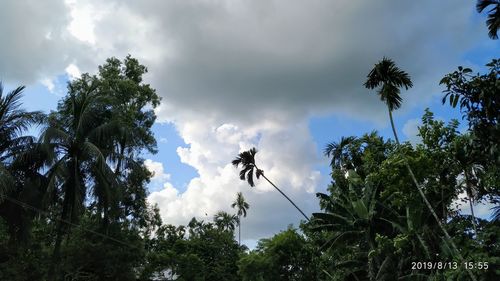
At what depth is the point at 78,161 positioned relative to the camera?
2012 cm

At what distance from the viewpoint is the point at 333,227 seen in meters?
25.2

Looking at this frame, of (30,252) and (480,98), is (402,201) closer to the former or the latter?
(480,98)

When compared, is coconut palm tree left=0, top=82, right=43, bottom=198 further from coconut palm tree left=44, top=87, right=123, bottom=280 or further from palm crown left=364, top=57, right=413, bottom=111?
palm crown left=364, top=57, right=413, bottom=111

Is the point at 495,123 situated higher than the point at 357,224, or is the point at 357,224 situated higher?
the point at 357,224

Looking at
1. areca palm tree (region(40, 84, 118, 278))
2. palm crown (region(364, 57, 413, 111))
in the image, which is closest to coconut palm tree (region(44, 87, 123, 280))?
areca palm tree (region(40, 84, 118, 278))

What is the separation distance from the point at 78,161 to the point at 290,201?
485 inches

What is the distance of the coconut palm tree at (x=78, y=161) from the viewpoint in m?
19.0

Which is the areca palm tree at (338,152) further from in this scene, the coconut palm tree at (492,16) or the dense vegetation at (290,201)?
the coconut palm tree at (492,16)

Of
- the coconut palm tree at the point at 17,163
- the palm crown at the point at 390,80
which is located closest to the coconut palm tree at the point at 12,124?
the coconut palm tree at the point at 17,163

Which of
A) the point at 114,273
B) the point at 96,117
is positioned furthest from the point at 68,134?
the point at 114,273

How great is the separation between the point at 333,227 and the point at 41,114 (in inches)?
605

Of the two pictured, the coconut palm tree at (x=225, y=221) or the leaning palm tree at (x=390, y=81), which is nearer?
the leaning palm tree at (x=390, y=81)

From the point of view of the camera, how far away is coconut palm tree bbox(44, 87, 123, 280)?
1900 centimetres

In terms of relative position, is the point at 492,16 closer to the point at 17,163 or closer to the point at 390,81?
the point at 390,81
